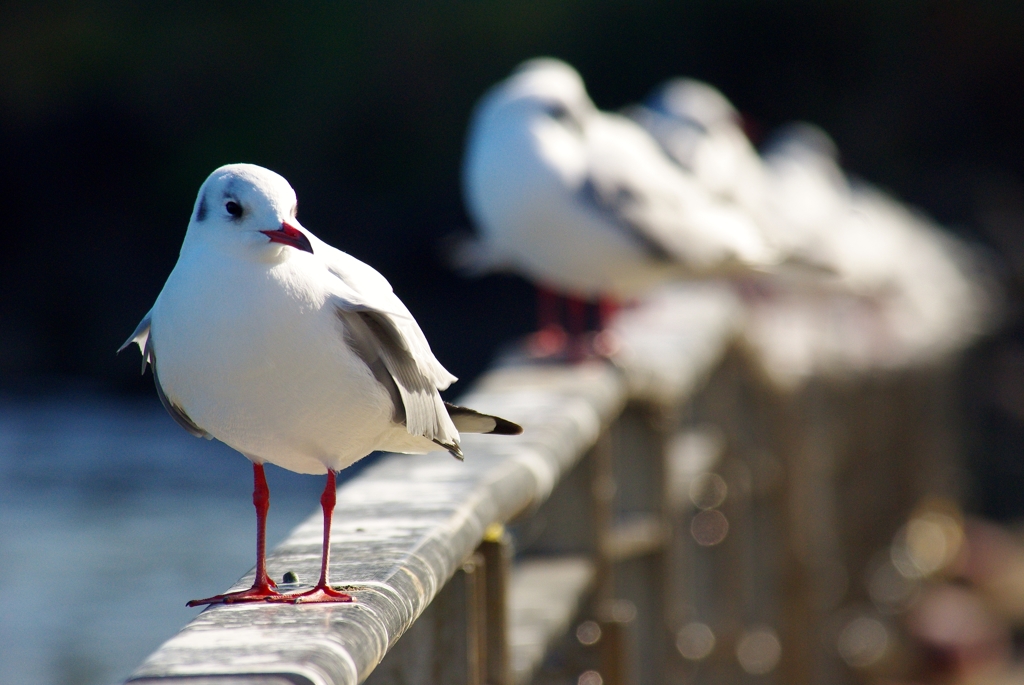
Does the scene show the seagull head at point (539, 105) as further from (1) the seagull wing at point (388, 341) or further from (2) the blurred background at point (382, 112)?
(2) the blurred background at point (382, 112)

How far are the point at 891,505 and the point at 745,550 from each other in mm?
3878

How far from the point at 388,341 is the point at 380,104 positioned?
61.3 ft

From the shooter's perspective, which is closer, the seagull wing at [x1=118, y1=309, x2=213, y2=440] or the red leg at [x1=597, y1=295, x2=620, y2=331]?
the seagull wing at [x1=118, y1=309, x2=213, y2=440]

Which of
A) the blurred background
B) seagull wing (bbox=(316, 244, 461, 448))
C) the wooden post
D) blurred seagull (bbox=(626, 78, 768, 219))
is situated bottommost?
the wooden post

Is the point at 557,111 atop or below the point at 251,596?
atop

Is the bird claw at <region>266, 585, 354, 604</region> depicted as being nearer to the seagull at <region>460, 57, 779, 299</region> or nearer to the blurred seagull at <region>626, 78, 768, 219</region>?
the seagull at <region>460, 57, 779, 299</region>

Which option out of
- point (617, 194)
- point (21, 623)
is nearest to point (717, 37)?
point (21, 623)

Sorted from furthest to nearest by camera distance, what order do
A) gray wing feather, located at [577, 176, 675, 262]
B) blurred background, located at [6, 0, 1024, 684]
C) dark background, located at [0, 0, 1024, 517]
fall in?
dark background, located at [0, 0, 1024, 517] → blurred background, located at [6, 0, 1024, 684] → gray wing feather, located at [577, 176, 675, 262]

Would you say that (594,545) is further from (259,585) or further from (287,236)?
(287,236)

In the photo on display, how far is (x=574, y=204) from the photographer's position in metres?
3.86

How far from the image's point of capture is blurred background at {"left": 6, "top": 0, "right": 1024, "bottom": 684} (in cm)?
1853

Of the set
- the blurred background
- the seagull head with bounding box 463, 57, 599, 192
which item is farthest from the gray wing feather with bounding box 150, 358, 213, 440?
the blurred background

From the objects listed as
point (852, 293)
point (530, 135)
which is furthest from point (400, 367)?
point (852, 293)

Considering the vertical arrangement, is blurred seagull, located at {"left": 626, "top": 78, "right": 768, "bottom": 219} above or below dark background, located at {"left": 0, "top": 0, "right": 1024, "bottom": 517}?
below
